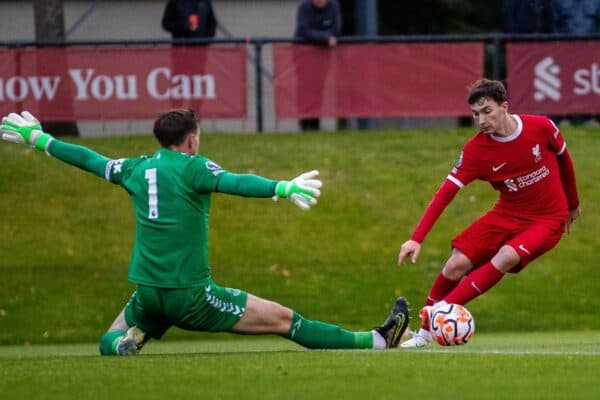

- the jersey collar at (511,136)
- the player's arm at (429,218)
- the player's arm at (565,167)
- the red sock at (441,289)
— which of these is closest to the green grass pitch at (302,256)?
the red sock at (441,289)

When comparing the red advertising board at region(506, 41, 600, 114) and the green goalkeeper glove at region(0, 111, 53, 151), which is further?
the red advertising board at region(506, 41, 600, 114)

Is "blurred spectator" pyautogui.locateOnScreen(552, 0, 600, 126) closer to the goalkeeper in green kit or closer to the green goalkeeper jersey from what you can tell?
the goalkeeper in green kit

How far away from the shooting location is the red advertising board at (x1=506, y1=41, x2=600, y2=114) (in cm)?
2153

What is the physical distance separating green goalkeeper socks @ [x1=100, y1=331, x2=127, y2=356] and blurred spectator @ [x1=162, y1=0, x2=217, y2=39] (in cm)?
1195

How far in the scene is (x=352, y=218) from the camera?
19812mm

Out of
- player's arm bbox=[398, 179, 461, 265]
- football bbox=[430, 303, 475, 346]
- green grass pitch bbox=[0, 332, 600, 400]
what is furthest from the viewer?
football bbox=[430, 303, 475, 346]

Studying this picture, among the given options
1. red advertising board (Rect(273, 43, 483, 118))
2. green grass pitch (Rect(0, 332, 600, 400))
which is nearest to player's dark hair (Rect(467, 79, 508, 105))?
green grass pitch (Rect(0, 332, 600, 400))

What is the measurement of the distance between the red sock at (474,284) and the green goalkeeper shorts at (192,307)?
87.0 inches

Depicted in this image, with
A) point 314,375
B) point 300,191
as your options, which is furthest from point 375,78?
point 314,375

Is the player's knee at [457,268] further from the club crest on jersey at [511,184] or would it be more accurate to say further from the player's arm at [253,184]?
the player's arm at [253,184]

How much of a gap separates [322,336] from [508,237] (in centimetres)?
216

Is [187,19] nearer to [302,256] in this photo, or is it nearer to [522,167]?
[302,256]

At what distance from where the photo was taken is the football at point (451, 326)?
454 inches

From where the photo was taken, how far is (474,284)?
12086 millimetres
